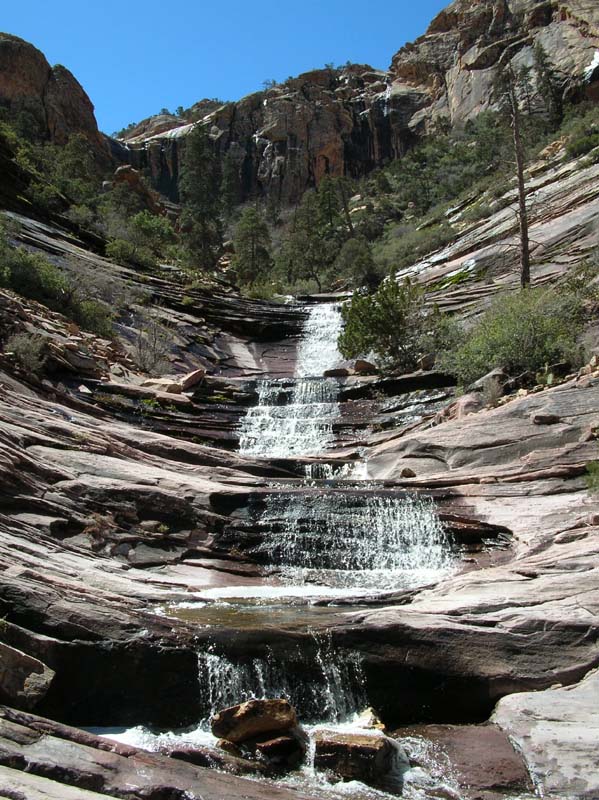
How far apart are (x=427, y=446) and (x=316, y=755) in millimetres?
9758

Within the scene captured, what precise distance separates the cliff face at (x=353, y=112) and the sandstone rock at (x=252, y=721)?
252 feet

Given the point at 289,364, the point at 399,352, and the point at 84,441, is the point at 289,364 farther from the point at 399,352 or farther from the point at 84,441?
the point at 84,441

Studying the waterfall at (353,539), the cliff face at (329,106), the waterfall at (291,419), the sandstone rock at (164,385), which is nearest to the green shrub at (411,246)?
the waterfall at (291,419)

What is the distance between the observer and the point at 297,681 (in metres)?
8.46

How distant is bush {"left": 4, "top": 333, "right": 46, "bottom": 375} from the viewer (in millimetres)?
17391

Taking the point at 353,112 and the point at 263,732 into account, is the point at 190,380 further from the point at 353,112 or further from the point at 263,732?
the point at 353,112

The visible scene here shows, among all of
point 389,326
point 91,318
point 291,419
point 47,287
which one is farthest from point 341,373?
point 47,287

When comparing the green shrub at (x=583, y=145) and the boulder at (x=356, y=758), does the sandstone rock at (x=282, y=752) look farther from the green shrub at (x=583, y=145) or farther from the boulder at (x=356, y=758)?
the green shrub at (x=583, y=145)

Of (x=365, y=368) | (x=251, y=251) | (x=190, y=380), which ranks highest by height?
(x=251, y=251)

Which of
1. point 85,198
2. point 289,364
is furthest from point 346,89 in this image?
point 289,364

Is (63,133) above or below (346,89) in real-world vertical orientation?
below

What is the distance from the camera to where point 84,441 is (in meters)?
14.3

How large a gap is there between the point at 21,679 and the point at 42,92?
73204 millimetres

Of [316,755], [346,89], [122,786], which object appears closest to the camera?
[122,786]
